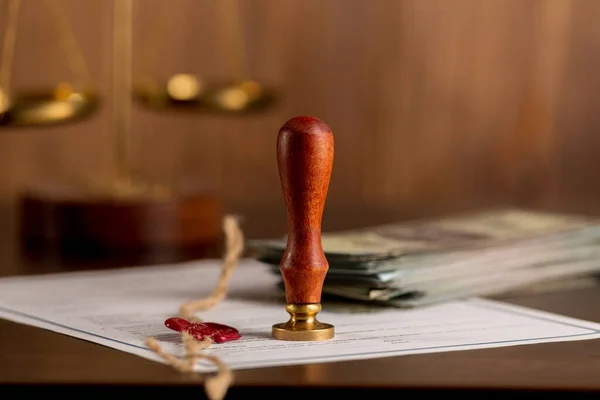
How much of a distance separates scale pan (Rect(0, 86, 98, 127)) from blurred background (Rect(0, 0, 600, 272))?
69cm

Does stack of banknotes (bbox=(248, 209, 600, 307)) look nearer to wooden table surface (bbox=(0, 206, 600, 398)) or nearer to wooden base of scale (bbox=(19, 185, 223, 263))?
wooden table surface (bbox=(0, 206, 600, 398))

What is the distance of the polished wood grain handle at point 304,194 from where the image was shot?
76cm

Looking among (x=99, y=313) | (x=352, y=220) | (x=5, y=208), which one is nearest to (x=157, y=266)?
(x=99, y=313)

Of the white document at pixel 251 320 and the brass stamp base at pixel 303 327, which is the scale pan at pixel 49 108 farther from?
the brass stamp base at pixel 303 327

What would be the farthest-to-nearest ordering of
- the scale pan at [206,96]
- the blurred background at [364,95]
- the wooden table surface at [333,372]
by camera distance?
the blurred background at [364,95] < the scale pan at [206,96] < the wooden table surface at [333,372]

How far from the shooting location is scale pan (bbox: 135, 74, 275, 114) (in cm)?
148

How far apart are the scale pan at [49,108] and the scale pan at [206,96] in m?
0.17

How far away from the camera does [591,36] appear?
2084 millimetres

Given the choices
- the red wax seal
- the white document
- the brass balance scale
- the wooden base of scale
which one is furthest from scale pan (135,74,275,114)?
the red wax seal

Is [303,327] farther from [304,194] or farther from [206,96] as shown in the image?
[206,96]

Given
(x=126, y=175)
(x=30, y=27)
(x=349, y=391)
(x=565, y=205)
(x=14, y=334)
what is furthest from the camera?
(x=30, y=27)

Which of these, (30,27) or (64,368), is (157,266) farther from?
(30,27)

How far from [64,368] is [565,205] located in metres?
1.30

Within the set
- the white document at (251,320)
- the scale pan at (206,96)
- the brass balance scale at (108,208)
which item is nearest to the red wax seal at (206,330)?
the white document at (251,320)
